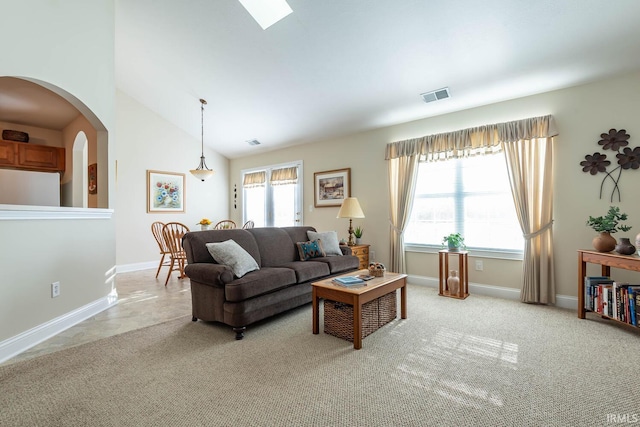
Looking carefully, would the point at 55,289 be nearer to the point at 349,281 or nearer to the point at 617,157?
the point at 349,281

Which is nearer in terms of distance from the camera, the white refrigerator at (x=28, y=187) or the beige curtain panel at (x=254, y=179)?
the white refrigerator at (x=28, y=187)

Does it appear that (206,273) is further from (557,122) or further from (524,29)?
(557,122)

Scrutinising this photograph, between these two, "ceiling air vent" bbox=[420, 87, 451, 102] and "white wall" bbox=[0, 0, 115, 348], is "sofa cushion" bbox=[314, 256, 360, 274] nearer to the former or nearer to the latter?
"ceiling air vent" bbox=[420, 87, 451, 102]

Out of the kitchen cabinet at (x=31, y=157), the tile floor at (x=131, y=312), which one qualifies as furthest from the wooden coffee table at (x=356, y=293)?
the kitchen cabinet at (x=31, y=157)

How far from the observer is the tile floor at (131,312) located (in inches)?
101

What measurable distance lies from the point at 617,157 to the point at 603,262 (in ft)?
3.86

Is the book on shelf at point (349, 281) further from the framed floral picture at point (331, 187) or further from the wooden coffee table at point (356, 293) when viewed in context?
the framed floral picture at point (331, 187)

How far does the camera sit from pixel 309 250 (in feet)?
12.9

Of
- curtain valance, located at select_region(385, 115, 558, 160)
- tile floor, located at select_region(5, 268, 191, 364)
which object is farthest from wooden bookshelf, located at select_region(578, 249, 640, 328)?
tile floor, located at select_region(5, 268, 191, 364)

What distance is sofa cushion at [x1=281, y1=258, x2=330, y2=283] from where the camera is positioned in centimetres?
320

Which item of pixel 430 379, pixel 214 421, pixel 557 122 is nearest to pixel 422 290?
pixel 430 379

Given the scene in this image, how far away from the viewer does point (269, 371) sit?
2.01 metres

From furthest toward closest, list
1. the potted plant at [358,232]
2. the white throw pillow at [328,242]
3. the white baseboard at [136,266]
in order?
the white baseboard at [136,266]
the potted plant at [358,232]
the white throw pillow at [328,242]

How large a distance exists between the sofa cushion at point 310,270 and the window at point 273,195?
2574 mm
